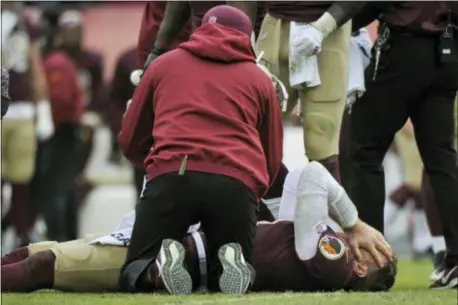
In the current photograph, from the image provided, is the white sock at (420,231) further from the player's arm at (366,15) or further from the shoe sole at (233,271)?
the shoe sole at (233,271)

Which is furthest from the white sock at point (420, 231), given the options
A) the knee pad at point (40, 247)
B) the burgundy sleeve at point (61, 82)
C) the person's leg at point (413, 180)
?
the knee pad at point (40, 247)

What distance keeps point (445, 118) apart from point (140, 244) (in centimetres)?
192

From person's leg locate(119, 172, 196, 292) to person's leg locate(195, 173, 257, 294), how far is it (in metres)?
0.08

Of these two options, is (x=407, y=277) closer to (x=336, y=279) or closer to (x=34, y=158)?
(x=336, y=279)

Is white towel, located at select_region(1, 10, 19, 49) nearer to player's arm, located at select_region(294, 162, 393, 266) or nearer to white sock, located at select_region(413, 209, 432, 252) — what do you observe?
white sock, located at select_region(413, 209, 432, 252)

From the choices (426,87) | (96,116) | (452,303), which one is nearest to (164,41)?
(426,87)

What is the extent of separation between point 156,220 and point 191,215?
0.55 feet

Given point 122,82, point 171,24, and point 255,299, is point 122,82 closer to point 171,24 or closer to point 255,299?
point 171,24

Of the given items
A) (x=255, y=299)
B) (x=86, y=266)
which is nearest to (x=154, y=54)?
(x=86, y=266)

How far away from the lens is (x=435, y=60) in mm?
8680

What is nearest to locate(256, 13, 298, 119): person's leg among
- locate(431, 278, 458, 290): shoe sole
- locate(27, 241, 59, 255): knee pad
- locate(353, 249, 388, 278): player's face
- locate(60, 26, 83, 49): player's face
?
locate(353, 249, 388, 278): player's face

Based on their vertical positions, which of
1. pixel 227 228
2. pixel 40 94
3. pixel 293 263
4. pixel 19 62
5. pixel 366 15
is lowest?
pixel 40 94

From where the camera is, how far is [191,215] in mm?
7766

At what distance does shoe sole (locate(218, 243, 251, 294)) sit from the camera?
7570 millimetres
